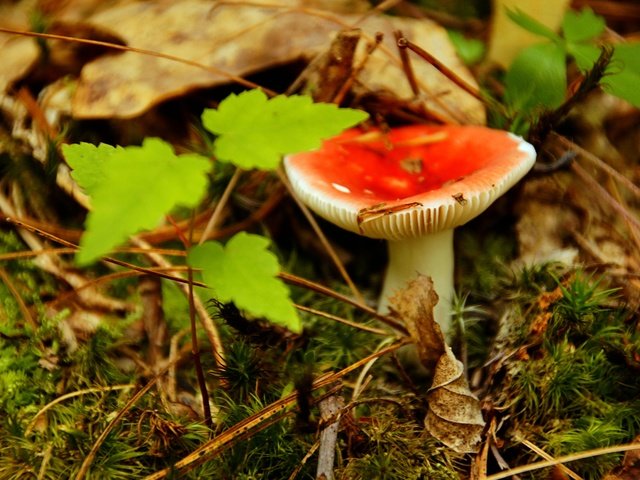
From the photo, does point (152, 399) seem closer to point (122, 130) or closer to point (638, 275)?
point (122, 130)

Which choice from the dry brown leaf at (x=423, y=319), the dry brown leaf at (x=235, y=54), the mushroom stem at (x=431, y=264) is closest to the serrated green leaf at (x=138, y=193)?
the dry brown leaf at (x=423, y=319)

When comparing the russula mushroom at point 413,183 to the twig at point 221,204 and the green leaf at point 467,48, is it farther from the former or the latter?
the green leaf at point 467,48

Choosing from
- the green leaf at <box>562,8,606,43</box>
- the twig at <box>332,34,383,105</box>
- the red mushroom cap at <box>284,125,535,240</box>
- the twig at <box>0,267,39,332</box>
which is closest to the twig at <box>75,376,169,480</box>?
the twig at <box>0,267,39,332</box>

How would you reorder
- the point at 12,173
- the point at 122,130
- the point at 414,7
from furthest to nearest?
the point at 414,7 → the point at 122,130 → the point at 12,173

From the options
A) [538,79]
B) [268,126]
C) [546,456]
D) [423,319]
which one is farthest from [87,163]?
[538,79]

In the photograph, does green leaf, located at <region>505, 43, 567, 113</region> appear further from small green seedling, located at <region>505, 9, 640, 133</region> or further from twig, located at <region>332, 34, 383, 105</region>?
twig, located at <region>332, 34, 383, 105</region>

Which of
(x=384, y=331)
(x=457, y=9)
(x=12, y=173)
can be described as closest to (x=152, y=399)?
(x=384, y=331)

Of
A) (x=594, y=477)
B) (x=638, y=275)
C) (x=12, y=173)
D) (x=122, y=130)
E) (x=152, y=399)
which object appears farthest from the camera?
(x=122, y=130)
